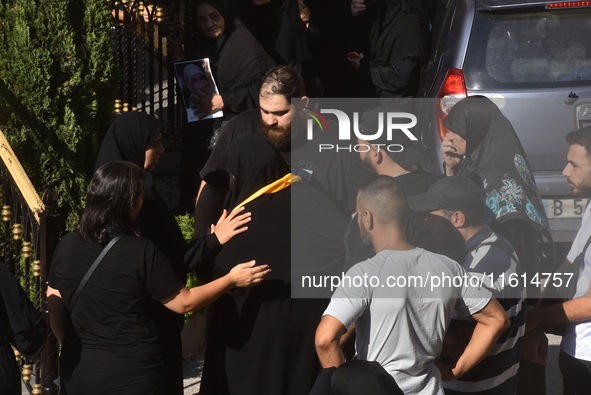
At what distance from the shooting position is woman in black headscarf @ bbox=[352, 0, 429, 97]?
20.1 feet

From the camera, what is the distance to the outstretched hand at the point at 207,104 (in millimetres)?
5383

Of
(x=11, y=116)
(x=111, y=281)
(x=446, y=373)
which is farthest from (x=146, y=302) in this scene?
(x=11, y=116)

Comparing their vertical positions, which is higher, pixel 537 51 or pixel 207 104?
pixel 537 51

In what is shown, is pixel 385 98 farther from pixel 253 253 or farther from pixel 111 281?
pixel 111 281

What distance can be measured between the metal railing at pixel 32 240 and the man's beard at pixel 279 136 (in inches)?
47.9

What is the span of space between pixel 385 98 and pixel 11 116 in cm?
277

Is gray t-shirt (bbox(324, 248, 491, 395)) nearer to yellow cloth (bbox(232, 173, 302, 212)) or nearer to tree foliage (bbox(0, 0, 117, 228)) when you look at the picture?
yellow cloth (bbox(232, 173, 302, 212))

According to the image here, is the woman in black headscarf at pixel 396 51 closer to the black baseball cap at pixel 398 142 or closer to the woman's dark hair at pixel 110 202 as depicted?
the black baseball cap at pixel 398 142

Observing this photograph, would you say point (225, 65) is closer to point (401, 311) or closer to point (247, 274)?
point (247, 274)

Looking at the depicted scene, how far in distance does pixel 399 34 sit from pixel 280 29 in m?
1.02

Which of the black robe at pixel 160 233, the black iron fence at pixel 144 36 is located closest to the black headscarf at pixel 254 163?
the black robe at pixel 160 233

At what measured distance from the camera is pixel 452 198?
3449 mm

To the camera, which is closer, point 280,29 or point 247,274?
point 247,274

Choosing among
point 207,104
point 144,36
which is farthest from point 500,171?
point 144,36
